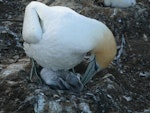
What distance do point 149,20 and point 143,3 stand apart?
1.46 feet

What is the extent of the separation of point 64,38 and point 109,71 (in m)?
1.28

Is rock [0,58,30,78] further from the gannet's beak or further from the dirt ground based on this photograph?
the gannet's beak

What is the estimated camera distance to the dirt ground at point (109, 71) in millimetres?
5309

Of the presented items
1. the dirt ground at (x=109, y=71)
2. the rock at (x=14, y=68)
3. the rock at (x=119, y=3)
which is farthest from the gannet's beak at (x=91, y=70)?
the rock at (x=119, y=3)

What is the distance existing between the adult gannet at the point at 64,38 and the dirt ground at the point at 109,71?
359mm

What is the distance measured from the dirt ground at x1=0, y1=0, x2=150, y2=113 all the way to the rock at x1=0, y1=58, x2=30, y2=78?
73 millimetres

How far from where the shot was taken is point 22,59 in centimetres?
625

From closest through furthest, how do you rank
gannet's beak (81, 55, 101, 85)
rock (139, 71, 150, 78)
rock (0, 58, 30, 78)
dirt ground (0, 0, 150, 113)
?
1. gannet's beak (81, 55, 101, 85)
2. dirt ground (0, 0, 150, 113)
3. rock (0, 58, 30, 78)
4. rock (139, 71, 150, 78)

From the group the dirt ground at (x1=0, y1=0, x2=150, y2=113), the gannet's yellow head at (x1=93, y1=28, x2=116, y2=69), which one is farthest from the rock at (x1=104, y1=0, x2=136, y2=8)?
the gannet's yellow head at (x1=93, y1=28, x2=116, y2=69)

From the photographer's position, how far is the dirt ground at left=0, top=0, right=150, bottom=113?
5309mm

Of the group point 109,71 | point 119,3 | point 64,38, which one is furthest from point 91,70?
point 119,3

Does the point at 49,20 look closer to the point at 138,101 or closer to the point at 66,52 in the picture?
the point at 66,52

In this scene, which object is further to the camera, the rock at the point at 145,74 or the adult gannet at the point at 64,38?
the rock at the point at 145,74

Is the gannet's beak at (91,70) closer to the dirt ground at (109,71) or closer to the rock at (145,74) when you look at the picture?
the dirt ground at (109,71)
